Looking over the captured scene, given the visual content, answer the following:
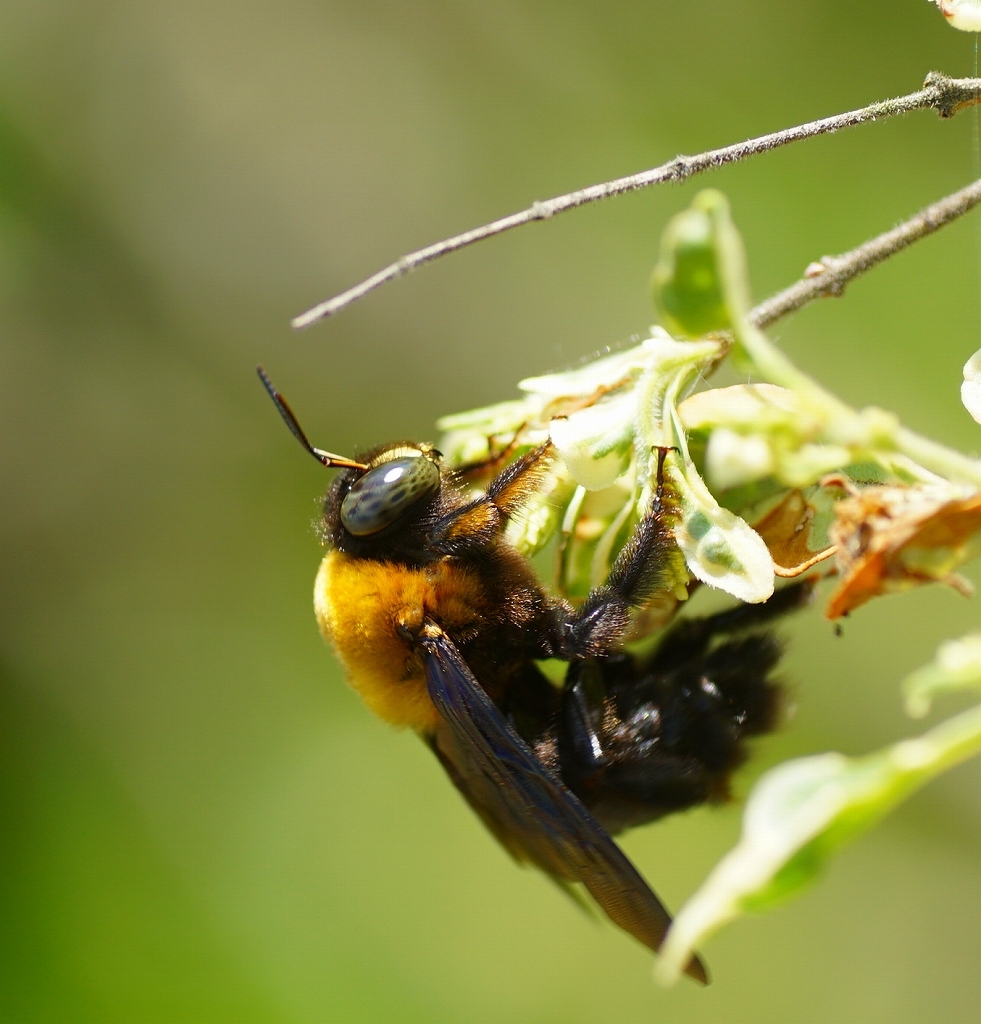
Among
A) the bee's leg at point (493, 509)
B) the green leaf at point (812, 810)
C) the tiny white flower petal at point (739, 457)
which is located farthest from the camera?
the bee's leg at point (493, 509)

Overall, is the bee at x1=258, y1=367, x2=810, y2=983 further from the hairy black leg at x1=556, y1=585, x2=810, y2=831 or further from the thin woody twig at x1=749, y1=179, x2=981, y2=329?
the thin woody twig at x1=749, y1=179, x2=981, y2=329

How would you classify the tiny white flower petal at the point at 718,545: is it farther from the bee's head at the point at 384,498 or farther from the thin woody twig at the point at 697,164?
the bee's head at the point at 384,498

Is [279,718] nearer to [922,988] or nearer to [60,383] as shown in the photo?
[60,383]

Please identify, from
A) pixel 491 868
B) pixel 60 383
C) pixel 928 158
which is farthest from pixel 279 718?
pixel 928 158

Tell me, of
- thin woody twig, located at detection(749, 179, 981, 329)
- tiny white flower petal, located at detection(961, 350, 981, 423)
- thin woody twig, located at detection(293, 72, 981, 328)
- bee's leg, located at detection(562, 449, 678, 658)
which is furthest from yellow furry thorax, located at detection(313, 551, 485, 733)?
tiny white flower petal, located at detection(961, 350, 981, 423)

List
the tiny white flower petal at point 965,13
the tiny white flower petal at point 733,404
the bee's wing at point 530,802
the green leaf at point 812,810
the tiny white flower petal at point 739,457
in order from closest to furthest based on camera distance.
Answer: the green leaf at point 812,810 < the tiny white flower petal at point 739,457 < the tiny white flower petal at point 733,404 < the tiny white flower petal at point 965,13 < the bee's wing at point 530,802

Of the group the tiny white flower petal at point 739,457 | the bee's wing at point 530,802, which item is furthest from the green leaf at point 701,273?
the bee's wing at point 530,802

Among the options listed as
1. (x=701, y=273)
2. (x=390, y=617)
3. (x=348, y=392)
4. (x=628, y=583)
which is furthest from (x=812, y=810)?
(x=348, y=392)
